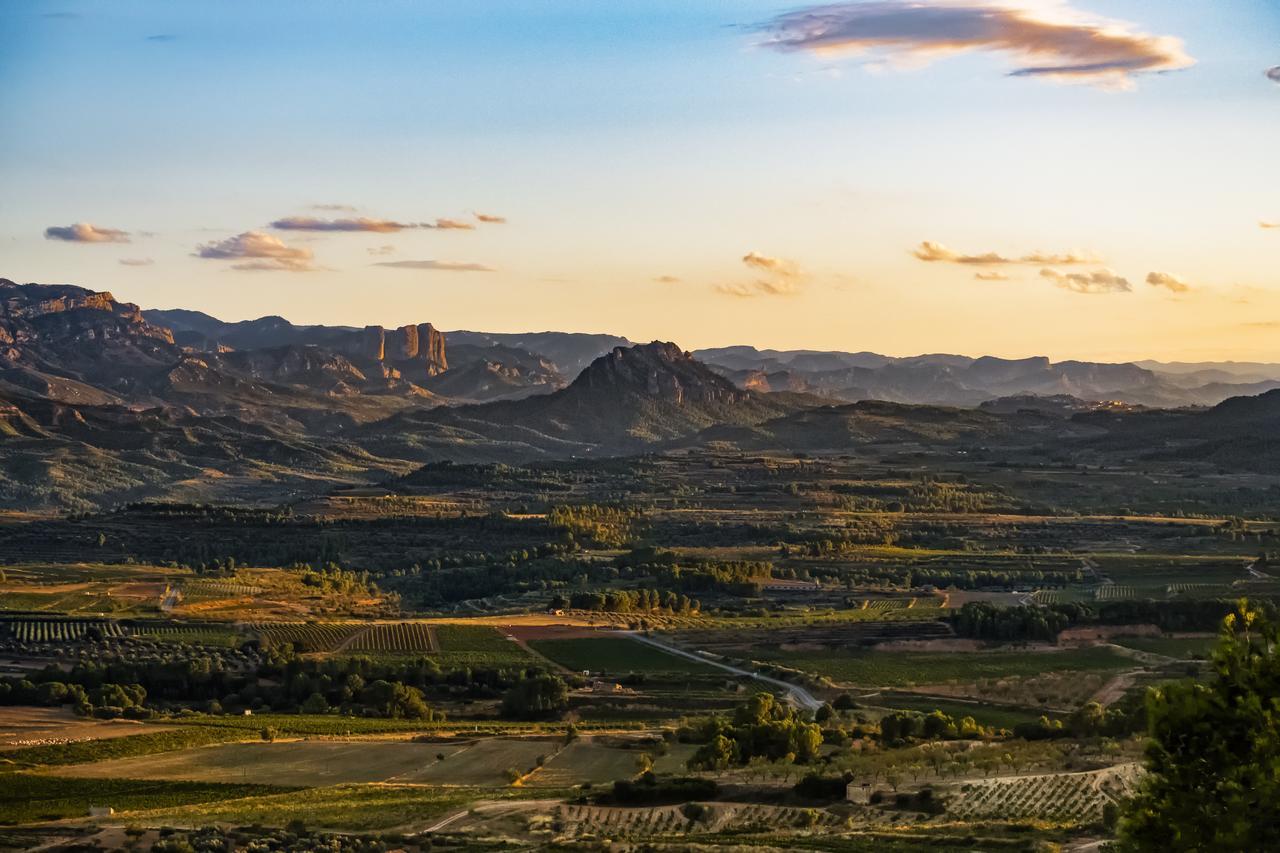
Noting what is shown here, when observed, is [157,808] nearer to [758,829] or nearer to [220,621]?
[758,829]

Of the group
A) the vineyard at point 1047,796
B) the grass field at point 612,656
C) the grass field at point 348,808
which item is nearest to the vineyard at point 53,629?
the grass field at point 612,656

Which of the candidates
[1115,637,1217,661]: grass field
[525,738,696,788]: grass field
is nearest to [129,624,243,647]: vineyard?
[525,738,696,788]: grass field

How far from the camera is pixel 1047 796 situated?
164 feet

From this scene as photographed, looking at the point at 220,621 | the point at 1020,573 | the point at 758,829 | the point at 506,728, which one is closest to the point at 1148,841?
the point at 758,829

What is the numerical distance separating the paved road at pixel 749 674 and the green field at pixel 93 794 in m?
27.6

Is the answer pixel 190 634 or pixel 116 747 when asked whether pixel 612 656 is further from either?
pixel 116 747

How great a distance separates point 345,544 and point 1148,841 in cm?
14309

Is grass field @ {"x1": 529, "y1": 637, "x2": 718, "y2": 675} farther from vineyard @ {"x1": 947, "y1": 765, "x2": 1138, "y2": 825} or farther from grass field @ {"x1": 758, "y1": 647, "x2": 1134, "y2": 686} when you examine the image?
vineyard @ {"x1": 947, "y1": 765, "x2": 1138, "y2": 825}

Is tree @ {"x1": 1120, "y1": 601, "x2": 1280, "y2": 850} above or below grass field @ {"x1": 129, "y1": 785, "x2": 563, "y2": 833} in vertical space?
above

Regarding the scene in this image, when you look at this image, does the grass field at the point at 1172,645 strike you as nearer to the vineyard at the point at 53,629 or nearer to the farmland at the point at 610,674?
the farmland at the point at 610,674

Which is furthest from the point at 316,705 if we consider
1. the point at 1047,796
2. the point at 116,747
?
the point at 1047,796

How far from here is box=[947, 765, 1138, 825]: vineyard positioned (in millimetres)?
48156

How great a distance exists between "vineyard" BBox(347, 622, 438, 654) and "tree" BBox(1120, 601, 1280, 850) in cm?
7140

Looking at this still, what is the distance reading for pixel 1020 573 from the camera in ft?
433
